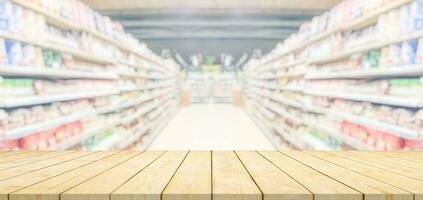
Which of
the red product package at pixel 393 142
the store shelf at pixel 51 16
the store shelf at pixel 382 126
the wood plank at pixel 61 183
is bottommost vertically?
the red product package at pixel 393 142

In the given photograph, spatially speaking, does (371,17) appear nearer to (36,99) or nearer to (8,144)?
(36,99)

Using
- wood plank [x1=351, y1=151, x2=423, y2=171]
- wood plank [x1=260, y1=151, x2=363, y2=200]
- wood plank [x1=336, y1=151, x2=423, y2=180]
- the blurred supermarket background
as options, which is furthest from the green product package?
wood plank [x1=351, y1=151, x2=423, y2=171]

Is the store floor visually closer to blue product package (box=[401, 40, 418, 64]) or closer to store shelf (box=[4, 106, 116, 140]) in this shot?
store shelf (box=[4, 106, 116, 140])

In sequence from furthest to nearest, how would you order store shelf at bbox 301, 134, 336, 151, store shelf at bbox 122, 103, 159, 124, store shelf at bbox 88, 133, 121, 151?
store shelf at bbox 122, 103, 159, 124 < store shelf at bbox 88, 133, 121, 151 < store shelf at bbox 301, 134, 336, 151

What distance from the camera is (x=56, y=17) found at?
2842mm

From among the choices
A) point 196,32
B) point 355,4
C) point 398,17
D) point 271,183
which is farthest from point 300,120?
point 196,32

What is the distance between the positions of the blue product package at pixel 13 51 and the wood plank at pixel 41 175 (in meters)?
1.20

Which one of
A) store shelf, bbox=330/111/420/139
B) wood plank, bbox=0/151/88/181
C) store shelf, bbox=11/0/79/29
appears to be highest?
store shelf, bbox=11/0/79/29

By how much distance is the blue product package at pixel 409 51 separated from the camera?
7.34 ft

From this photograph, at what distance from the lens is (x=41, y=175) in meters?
1.25

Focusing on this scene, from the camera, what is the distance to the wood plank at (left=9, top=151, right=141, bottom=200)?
1.03 m

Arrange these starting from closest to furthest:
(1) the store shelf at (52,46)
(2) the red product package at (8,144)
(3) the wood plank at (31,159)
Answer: (3) the wood plank at (31,159) < (2) the red product package at (8,144) < (1) the store shelf at (52,46)

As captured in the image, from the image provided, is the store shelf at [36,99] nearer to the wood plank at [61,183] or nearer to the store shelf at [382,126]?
the wood plank at [61,183]

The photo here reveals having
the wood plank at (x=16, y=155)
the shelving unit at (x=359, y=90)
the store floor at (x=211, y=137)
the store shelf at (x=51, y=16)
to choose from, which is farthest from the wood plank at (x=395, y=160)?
the store floor at (x=211, y=137)
